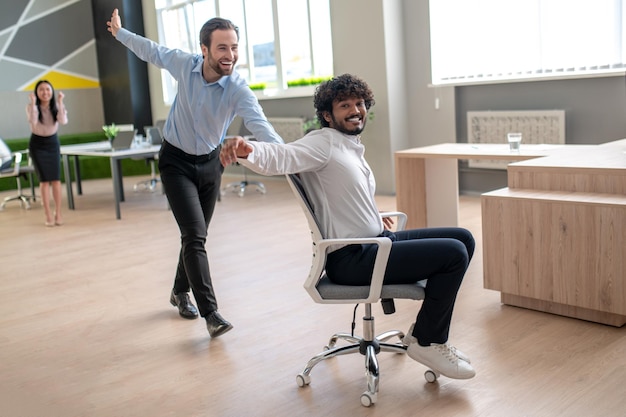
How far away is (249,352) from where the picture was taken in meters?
3.28

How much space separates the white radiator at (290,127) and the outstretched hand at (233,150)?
667 cm

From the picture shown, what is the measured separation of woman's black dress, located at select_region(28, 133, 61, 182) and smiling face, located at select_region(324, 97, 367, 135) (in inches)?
195

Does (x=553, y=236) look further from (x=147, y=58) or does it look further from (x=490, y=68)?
(x=490, y=68)

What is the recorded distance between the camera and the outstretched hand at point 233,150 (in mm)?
2301

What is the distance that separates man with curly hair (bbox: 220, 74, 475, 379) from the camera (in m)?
2.56

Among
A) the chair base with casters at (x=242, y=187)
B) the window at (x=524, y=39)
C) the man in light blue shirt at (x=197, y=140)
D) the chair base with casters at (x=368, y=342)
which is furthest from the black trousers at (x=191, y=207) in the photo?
the chair base with casters at (x=242, y=187)

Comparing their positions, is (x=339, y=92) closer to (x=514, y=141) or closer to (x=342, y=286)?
(x=342, y=286)

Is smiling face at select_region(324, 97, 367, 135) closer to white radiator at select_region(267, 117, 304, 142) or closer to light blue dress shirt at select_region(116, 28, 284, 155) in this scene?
light blue dress shirt at select_region(116, 28, 284, 155)

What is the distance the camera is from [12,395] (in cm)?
297

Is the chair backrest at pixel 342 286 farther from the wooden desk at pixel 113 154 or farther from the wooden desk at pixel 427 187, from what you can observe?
the wooden desk at pixel 113 154

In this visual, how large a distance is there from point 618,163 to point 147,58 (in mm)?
2466

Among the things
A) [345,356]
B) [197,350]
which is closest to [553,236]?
[345,356]

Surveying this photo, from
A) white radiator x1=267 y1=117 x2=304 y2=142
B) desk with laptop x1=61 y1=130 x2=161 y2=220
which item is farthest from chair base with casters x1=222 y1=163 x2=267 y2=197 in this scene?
desk with laptop x1=61 y1=130 x2=161 y2=220

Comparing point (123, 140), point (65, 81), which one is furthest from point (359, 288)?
point (65, 81)
